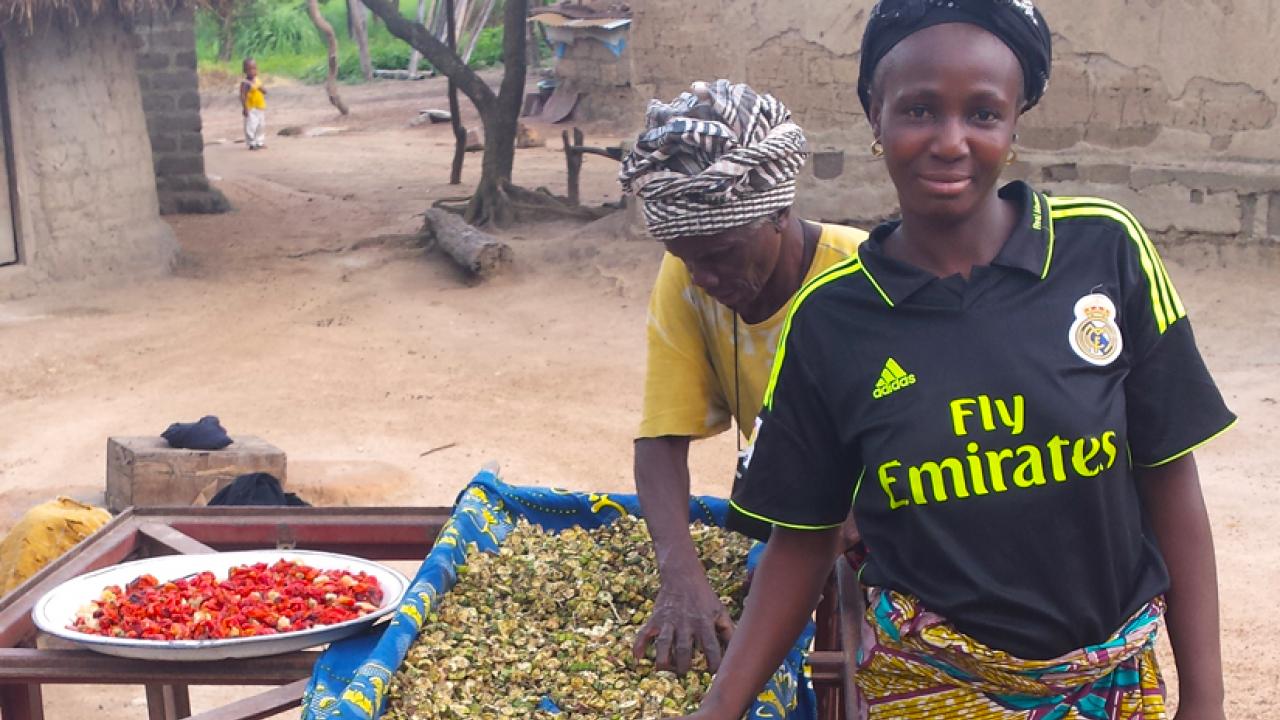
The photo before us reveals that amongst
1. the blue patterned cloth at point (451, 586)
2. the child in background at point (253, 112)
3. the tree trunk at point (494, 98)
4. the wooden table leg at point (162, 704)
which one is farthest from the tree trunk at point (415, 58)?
the blue patterned cloth at point (451, 586)

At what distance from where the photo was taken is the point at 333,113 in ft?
81.0

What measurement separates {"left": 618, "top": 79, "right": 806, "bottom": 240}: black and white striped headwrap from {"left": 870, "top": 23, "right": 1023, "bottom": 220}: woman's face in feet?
1.91

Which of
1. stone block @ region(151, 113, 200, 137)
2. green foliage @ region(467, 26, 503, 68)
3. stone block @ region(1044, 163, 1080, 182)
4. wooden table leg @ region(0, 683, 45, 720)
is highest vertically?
wooden table leg @ region(0, 683, 45, 720)

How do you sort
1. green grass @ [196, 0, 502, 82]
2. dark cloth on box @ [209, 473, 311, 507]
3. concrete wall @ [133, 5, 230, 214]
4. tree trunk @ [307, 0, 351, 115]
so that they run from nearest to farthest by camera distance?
dark cloth on box @ [209, 473, 311, 507] → concrete wall @ [133, 5, 230, 214] → tree trunk @ [307, 0, 351, 115] → green grass @ [196, 0, 502, 82]

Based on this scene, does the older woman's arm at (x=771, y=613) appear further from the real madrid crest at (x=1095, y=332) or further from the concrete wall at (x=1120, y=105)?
the concrete wall at (x=1120, y=105)

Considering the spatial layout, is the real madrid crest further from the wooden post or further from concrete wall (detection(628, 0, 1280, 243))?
the wooden post

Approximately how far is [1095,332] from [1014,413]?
14 centimetres

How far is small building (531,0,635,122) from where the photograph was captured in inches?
780

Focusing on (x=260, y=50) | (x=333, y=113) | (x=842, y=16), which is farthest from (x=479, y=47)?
(x=842, y=16)

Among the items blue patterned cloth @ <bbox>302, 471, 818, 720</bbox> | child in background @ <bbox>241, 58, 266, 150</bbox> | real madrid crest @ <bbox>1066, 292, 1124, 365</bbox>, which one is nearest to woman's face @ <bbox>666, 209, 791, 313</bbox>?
blue patterned cloth @ <bbox>302, 471, 818, 720</bbox>

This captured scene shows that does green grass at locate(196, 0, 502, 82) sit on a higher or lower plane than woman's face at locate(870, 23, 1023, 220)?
lower

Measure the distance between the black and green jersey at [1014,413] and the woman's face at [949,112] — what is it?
3.7 inches

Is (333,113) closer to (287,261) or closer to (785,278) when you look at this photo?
(287,261)

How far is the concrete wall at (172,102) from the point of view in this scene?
509 inches
